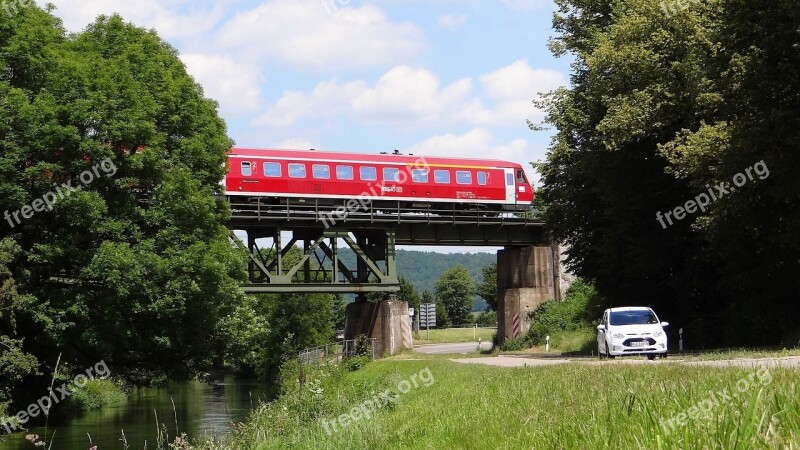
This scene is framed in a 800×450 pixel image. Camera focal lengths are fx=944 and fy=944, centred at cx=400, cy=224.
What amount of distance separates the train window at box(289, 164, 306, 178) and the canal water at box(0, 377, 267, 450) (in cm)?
1125

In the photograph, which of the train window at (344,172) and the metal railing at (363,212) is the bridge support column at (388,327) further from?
the train window at (344,172)

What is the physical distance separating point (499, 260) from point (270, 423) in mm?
34560

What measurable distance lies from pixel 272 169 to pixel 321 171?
2.47 metres

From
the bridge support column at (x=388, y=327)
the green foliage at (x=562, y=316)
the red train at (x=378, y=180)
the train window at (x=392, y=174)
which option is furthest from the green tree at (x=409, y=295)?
the train window at (x=392, y=174)

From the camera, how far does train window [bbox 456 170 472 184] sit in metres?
49.8

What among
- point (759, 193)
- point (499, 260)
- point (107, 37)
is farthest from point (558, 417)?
point (499, 260)

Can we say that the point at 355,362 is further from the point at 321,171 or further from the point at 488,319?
the point at 488,319

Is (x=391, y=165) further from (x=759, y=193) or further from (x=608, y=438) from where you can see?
(x=608, y=438)

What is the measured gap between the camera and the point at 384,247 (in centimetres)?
4978

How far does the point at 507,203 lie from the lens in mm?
51156

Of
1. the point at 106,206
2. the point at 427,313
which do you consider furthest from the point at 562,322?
the point at 427,313

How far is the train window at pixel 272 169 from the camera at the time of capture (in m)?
45.9

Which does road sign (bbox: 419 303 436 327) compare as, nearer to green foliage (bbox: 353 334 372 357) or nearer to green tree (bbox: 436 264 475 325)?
green foliage (bbox: 353 334 372 357)

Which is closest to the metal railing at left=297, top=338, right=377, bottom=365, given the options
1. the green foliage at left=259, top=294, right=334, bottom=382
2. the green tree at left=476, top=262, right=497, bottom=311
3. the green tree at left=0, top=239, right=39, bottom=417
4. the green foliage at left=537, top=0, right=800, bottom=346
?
the green foliage at left=537, top=0, right=800, bottom=346
